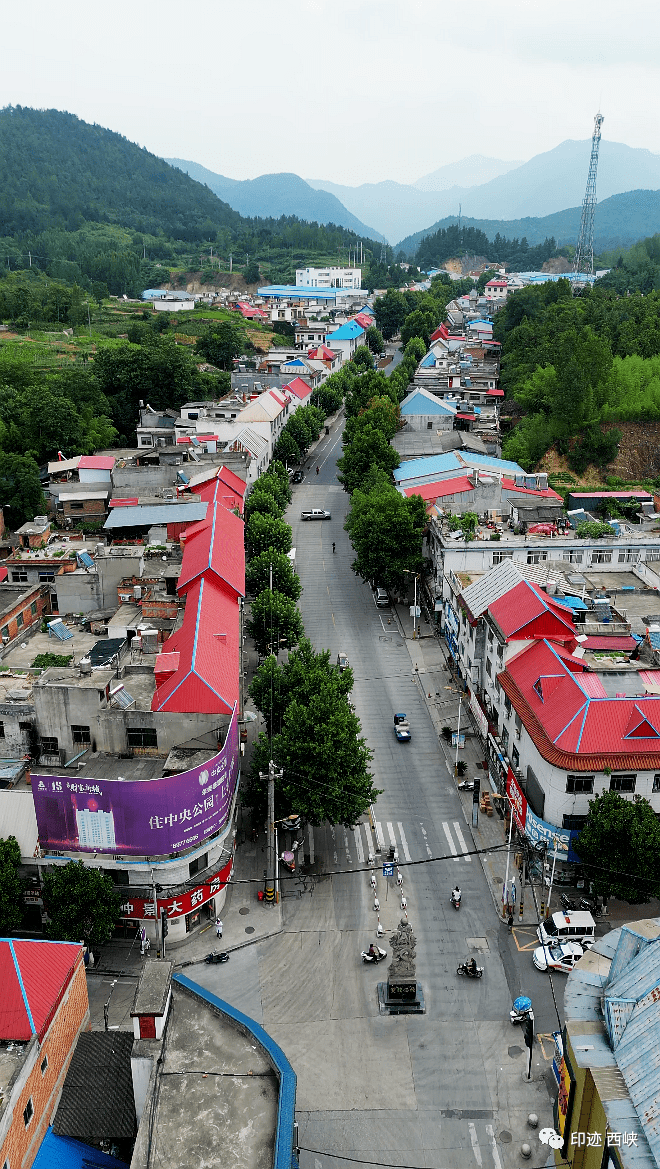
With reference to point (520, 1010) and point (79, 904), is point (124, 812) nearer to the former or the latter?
point (79, 904)

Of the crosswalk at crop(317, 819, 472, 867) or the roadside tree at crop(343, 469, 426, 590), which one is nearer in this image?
the crosswalk at crop(317, 819, 472, 867)

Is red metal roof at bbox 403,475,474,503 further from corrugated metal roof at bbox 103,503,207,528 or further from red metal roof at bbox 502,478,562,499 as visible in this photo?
corrugated metal roof at bbox 103,503,207,528

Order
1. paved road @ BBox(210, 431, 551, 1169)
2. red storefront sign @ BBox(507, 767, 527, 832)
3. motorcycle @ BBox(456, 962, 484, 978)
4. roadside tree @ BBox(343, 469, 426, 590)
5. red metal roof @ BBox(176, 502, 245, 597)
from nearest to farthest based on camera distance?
paved road @ BBox(210, 431, 551, 1169) < motorcycle @ BBox(456, 962, 484, 978) < red storefront sign @ BBox(507, 767, 527, 832) < red metal roof @ BBox(176, 502, 245, 597) < roadside tree @ BBox(343, 469, 426, 590)

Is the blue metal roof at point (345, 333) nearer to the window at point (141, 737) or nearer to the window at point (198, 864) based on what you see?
the window at point (141, 737)

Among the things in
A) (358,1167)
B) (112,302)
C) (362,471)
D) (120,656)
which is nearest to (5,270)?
(112,302)

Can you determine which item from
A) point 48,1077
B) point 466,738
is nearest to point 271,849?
point 48,1077

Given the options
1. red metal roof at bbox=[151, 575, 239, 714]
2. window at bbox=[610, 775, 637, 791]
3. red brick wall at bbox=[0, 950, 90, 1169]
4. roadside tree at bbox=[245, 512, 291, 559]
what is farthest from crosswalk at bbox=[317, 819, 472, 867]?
roadside tree at bbox=[245, 512, 291, 559]

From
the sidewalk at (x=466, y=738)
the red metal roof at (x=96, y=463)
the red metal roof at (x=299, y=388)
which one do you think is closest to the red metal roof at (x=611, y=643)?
the sidewalk at (x=466, y=738)

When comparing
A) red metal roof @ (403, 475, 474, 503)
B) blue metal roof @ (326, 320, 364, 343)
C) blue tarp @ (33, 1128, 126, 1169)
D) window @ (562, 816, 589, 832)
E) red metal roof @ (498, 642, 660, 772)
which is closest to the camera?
blue tarp @ (33, 1128, 126, 1169)
